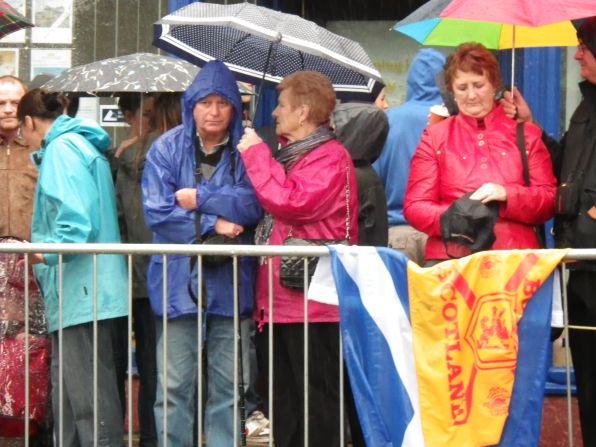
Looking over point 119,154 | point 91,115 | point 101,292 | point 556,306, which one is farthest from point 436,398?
point 91,115

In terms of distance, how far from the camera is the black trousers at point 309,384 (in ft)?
23.8

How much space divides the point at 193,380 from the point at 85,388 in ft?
2.14

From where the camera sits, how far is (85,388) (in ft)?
25.8

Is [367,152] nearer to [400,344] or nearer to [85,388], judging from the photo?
[400,344]

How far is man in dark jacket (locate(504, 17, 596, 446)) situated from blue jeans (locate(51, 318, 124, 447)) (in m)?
2.43

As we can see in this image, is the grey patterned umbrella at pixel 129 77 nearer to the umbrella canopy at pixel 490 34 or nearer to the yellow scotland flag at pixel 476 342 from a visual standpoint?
the umbrella canopy at pixel 490 34

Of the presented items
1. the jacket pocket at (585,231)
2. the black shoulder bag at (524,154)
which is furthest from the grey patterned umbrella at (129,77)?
the jacket pocket at (585,231)

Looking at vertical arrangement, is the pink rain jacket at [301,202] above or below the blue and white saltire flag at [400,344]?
above

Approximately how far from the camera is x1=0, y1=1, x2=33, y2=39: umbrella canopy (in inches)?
339

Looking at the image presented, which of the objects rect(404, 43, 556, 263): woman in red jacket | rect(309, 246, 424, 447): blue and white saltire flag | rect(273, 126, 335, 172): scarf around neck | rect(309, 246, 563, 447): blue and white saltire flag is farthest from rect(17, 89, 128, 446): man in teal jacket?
rect(404, 43, 556, 263): woman in red jacket

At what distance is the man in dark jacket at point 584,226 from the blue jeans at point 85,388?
2.43 metres

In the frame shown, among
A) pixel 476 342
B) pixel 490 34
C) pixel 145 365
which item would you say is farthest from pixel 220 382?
pixel 490 34

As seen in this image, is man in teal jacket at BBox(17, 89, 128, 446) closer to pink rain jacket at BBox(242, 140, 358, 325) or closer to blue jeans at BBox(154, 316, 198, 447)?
blue jeans at BBox(154, 316, 198, 447)

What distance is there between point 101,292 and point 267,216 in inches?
38.1
